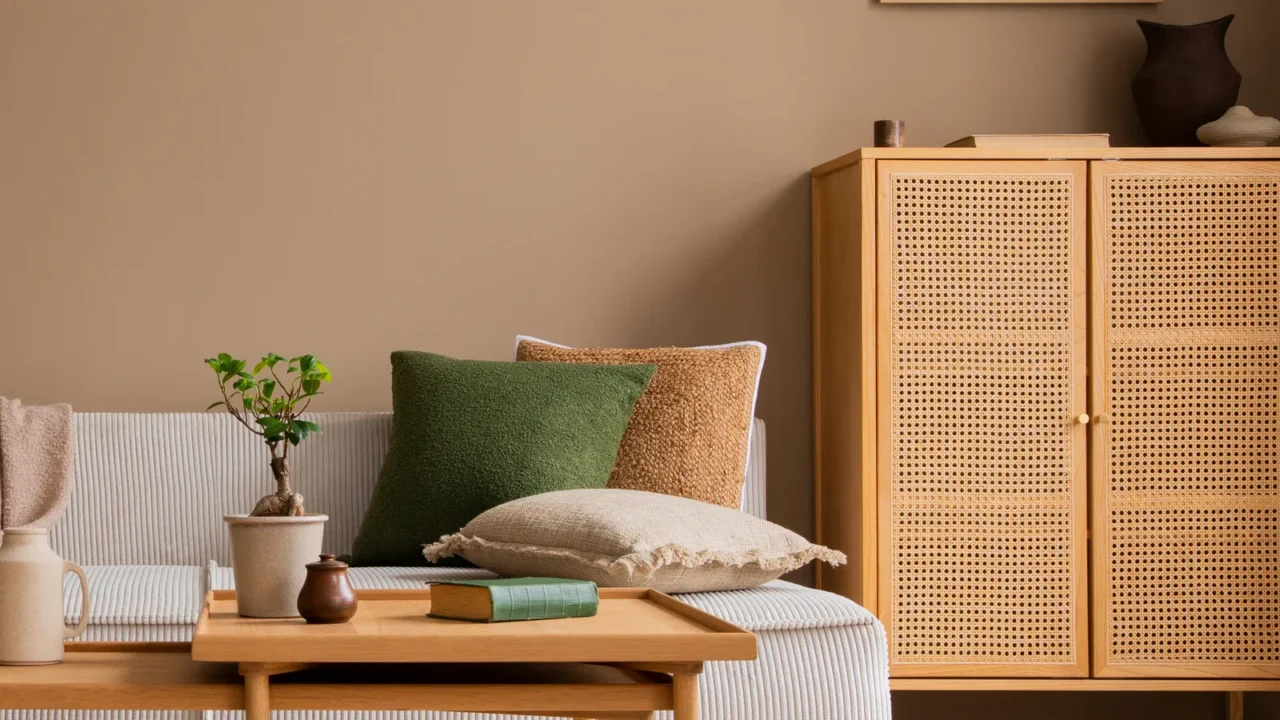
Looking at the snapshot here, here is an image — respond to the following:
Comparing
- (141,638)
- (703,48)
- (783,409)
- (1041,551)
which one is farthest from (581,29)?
(141,638)

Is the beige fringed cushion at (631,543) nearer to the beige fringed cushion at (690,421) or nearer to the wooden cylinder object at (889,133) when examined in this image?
the beige fringed cushion at (690,421)

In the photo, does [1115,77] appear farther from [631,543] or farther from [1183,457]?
[631,543]

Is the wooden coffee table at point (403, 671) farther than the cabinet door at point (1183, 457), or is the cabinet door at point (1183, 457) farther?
the cabinet door at point (1183, 457)

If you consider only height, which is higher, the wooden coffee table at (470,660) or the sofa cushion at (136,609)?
the wooden coffee table at (470,660)

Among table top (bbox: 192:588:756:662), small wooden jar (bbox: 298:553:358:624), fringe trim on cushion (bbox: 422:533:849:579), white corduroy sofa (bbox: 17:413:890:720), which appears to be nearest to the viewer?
table top (bbox: 192:588:756:662)

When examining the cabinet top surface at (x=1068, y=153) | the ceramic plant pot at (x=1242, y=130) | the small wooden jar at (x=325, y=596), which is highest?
the ceramic plant pot at (x=1242, y=130)

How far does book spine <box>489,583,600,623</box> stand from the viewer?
1.44 meters

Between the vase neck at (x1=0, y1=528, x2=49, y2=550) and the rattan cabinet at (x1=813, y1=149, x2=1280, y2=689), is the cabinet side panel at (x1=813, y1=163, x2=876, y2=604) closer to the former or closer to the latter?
the rattan cabinet at (x1=813, y1=149, x2=1280, y2=689)

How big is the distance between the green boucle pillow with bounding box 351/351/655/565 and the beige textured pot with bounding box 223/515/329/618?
107 centimetres

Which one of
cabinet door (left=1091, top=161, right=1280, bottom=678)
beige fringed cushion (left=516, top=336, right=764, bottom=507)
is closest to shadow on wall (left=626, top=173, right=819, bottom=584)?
beige fringed cushion (left=516, top=336, right=764, bottom=507)

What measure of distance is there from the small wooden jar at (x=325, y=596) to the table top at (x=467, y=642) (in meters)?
0.02

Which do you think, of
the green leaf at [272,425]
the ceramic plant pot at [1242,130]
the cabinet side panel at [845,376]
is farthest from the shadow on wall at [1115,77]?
the green leaf at [272,425]

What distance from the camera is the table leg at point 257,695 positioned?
1302 mm

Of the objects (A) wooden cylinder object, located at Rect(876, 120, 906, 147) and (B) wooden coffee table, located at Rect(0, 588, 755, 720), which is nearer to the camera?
(B) wooden coffee table, located at Rect(0, 588, 755, 720)
